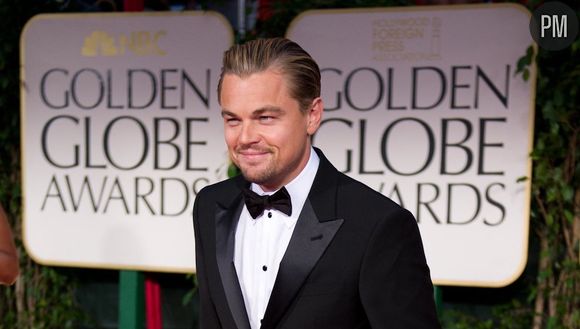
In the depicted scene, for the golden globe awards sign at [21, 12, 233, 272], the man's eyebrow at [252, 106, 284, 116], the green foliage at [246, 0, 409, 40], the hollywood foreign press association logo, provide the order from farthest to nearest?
the golden globe awards sign at [21, 12, 233, 272] → the green foliage at [246, 0, 409, 40] → the hollywood foreign press association logo → the man's eyebrow at [252, 106, 284, 116]

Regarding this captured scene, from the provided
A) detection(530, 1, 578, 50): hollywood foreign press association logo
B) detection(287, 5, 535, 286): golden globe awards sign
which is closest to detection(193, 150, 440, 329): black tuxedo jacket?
detection(287, 5, 535, 286): golden globe awards sign

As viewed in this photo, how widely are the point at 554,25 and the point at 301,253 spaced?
1838mm

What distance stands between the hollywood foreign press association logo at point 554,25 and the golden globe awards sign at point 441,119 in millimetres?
49

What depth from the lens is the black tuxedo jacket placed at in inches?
43.9

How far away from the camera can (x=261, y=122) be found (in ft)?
3.65

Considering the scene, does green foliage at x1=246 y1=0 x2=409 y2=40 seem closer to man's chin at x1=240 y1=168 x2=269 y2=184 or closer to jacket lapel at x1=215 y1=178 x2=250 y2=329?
jacket lapel at x1=215 y1=178 x2=250 y2=329

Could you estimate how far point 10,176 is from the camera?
334 cm

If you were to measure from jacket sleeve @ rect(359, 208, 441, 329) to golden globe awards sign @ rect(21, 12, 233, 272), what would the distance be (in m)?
1.78

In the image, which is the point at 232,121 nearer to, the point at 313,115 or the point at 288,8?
the point at 313,115

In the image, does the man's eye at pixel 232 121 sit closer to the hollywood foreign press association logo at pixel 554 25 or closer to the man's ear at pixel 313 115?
the man's ear at pixel 313 115

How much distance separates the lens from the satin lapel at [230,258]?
120cm

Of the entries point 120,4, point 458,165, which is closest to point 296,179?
point 458,165

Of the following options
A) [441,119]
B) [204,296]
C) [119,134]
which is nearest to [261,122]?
[204,296]

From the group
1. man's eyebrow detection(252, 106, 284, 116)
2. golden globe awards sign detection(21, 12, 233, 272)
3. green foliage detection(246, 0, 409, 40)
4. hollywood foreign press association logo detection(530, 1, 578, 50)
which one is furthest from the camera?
golden globe awards sign detection(21, 12, 233, 272)
